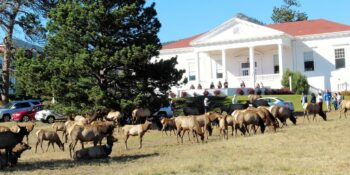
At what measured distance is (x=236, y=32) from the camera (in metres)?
65.3

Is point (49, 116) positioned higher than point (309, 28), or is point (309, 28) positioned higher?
point (309, 28)

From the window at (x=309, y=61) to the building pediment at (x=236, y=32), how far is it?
198 inches

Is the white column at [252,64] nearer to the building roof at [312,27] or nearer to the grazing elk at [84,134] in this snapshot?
the building roof at [312,27]

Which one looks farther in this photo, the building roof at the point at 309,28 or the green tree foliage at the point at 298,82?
the building roof at the point at 309,28

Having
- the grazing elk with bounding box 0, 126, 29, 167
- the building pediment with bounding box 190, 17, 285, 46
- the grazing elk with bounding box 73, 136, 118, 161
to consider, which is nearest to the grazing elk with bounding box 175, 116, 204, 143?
the grazing elk with bounding box 73, 136, 118, 161

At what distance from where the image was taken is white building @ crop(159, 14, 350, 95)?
62594mm

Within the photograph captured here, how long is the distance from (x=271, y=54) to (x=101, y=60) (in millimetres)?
36636

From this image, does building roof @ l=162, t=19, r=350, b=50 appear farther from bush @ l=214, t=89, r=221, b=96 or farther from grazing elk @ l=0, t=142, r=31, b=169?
grazing elk @ l=0, t=142, r=31, b=169

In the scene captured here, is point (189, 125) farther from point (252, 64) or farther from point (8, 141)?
point (252, 64)

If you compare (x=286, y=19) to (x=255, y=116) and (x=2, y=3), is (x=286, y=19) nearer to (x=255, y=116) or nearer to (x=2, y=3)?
(x=2, y=3)

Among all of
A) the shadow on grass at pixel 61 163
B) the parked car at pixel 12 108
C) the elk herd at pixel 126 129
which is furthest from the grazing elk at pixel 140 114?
the parked car at pixel 12 108

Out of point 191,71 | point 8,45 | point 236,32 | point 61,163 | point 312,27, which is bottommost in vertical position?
point 61,163

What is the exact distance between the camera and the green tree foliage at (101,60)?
34.5 metres

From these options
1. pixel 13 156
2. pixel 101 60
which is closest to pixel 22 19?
pixel 101 60
